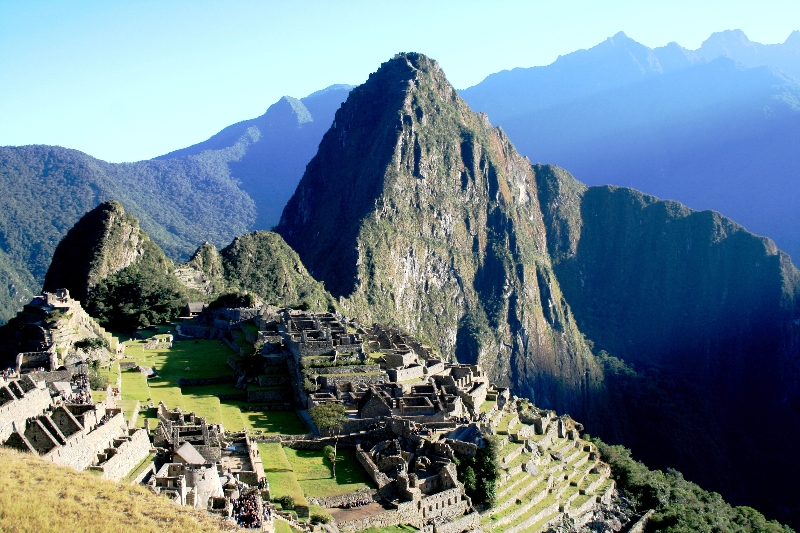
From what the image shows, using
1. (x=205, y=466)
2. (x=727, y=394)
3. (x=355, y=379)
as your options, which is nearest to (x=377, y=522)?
(x=205, y=466)

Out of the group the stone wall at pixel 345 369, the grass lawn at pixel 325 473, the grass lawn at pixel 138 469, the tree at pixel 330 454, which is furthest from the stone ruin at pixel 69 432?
the stone wall at pixel 345 369

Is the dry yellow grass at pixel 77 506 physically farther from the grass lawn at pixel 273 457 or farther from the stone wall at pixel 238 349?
the stone wall at pixel 238 349

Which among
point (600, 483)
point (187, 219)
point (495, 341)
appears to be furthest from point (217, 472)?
point (187, 219)

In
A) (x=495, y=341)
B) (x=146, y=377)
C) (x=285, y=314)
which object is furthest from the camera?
(x=495, y=341)

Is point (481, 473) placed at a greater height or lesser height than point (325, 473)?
lesser

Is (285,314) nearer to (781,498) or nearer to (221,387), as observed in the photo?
(221,387)

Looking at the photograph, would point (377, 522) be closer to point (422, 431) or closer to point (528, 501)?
point (422, 431)
